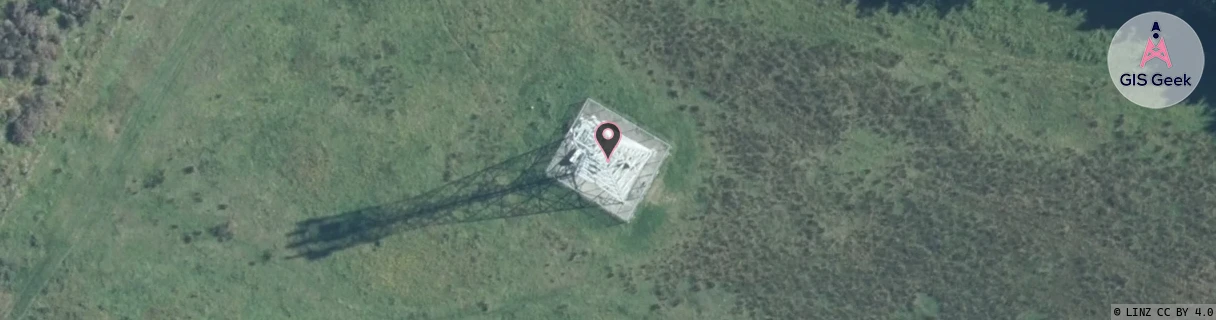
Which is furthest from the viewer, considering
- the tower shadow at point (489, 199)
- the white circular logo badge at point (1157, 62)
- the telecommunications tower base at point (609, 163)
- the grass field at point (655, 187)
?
the white circular logo badge at point (1157, 62)

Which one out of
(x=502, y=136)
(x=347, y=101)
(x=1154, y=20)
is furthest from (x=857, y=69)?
(x=347, y=101)

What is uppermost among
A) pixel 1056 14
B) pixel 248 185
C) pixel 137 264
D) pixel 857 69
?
pixel 1056 14

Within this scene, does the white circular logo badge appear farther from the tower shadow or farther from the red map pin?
the tower shadow

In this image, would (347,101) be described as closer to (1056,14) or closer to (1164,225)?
(1056,14)

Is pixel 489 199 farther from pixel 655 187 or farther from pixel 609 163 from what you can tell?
pixel 655 187

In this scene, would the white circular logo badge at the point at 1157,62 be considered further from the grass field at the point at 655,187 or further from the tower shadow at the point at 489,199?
the tower shadow at the point at 489,199

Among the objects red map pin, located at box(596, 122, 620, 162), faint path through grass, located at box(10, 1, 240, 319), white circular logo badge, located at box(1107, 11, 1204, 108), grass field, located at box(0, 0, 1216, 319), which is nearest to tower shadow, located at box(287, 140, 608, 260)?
grass field, located at box(0, 0, 1216, 319)

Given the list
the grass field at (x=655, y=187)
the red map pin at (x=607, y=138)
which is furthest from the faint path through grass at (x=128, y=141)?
the red map pin at (x=607, y=138)

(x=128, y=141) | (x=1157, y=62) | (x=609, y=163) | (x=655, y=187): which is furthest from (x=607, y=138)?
(x=1157, y=62)
